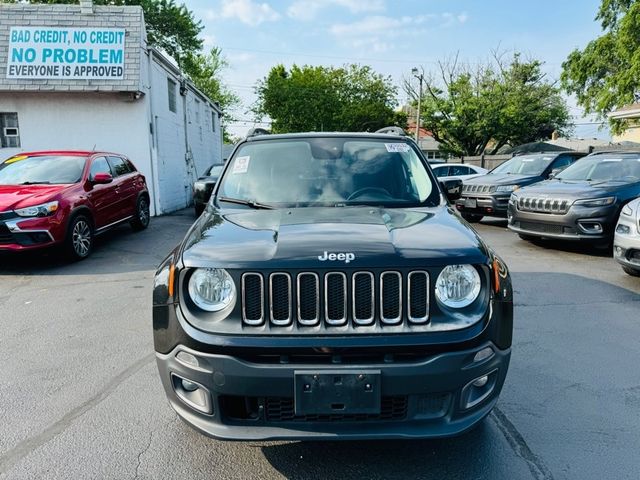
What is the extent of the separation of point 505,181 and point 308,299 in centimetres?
924

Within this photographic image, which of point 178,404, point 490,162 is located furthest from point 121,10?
point 490,162

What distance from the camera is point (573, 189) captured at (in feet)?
25.1

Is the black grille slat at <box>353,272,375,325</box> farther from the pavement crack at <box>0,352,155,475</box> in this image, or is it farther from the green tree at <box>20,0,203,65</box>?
the green tree at <box>20,0,203,65</box>

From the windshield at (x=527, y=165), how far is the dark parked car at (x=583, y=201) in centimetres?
223

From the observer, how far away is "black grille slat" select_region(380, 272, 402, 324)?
2.12m

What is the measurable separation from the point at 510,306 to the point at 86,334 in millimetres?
3778

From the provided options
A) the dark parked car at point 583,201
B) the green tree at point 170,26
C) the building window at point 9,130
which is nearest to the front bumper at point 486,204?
the dark parked car at point 583,201

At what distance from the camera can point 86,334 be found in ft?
14.5

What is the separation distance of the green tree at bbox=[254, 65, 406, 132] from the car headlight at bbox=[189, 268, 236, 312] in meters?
41.6

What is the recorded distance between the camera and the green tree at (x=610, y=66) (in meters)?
23.5

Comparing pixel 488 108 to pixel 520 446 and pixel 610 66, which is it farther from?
pixel 520 446

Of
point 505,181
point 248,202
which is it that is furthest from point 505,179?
point 248,202

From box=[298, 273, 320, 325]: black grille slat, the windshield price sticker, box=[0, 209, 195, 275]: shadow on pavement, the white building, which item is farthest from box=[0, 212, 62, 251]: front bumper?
the white building

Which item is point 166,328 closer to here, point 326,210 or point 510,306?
point 326,210
